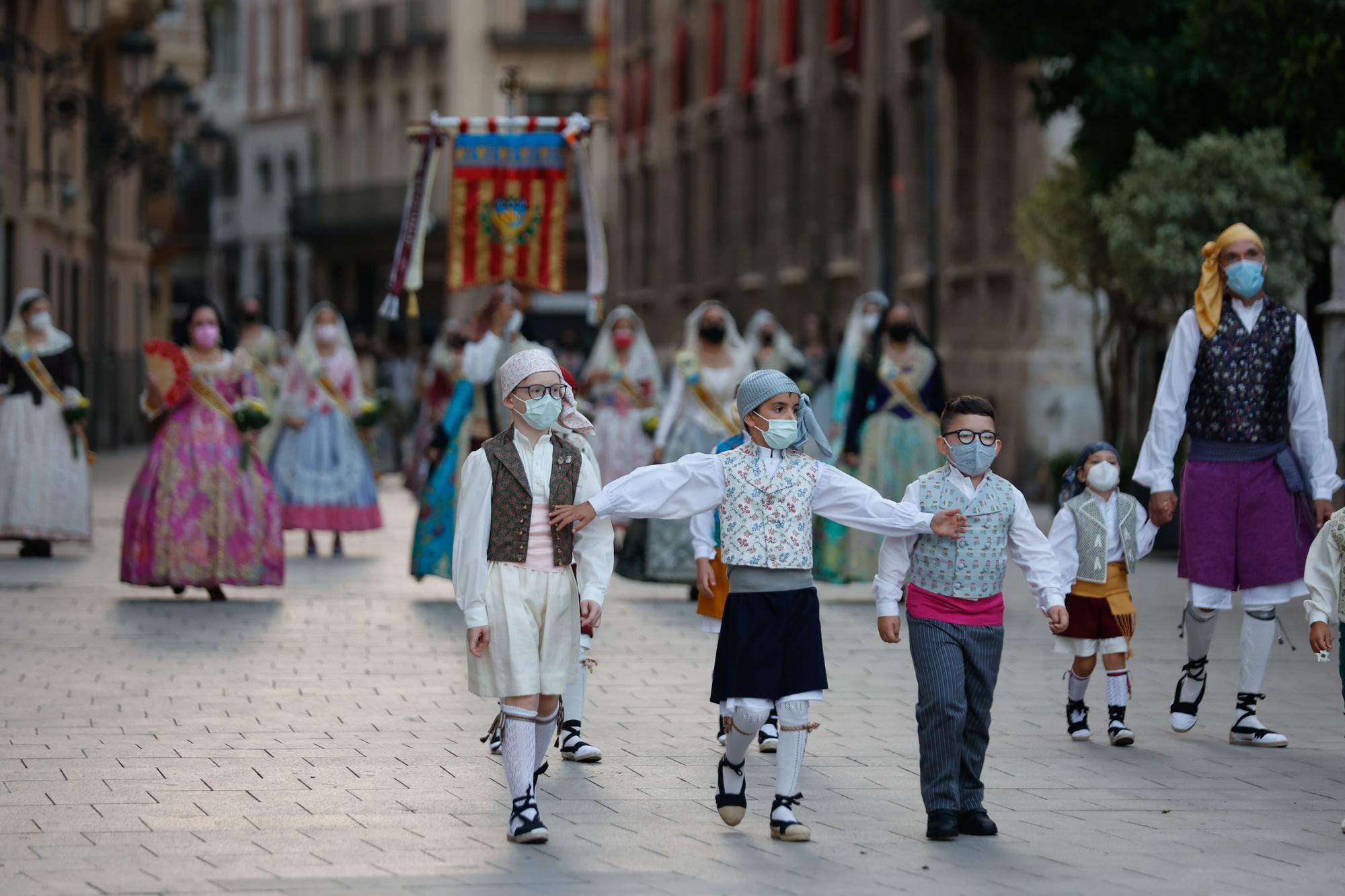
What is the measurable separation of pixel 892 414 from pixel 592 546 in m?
7.34

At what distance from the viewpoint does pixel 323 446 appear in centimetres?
1841

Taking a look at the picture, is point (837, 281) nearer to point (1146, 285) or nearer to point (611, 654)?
point (1146, 285)

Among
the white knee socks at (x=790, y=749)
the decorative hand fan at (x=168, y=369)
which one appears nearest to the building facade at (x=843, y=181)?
the decorative hand fan at (x=168, y=369)

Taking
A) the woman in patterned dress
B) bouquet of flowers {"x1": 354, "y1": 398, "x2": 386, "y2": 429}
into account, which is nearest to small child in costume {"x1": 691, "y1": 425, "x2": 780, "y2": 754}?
the woman in patterned dress

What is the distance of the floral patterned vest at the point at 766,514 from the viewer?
7.41m

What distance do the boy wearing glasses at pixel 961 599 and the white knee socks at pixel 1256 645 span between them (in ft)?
6.53

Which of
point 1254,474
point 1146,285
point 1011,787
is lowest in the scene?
point 1011,787

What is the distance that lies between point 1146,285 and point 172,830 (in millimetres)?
11628

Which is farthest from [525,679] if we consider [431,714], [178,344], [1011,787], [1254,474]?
[178,344]

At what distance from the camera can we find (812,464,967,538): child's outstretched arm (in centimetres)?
743

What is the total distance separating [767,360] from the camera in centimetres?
1831

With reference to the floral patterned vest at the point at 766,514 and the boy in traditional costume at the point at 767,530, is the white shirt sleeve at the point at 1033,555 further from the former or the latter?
the floral patterned vest at the point at 766,514

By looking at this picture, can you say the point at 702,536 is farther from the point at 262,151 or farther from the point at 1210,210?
the point at 262,151

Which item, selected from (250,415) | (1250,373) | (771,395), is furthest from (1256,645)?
(250,415)
